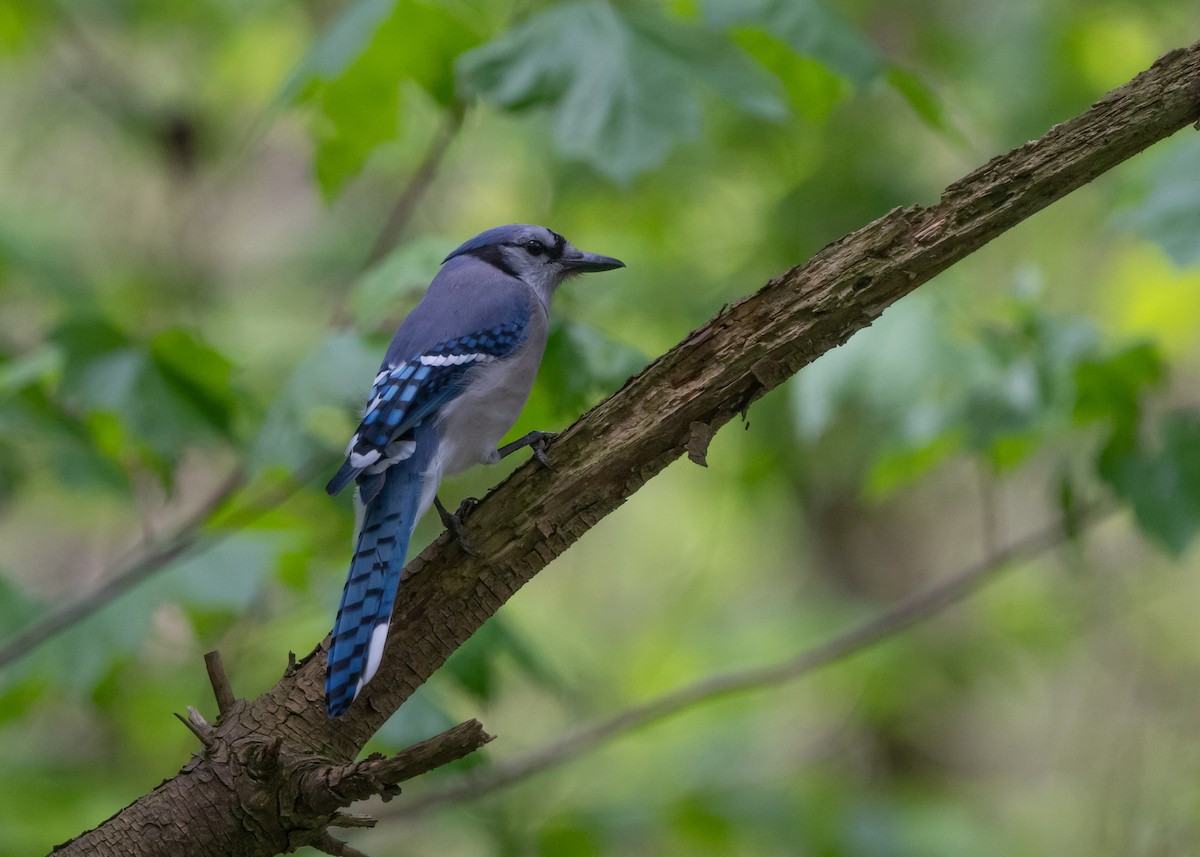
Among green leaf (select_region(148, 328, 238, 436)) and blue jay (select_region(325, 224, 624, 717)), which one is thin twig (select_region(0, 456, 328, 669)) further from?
blue jay (select_region(325, 224, 624, 717))

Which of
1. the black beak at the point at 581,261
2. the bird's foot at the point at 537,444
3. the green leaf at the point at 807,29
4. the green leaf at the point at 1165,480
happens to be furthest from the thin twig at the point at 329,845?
the green leaf at the point at 1165,480

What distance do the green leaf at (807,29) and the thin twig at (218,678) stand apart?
4.27 ft

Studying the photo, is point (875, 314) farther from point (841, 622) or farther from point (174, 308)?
point (174, 308)

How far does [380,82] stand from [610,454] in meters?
1.05

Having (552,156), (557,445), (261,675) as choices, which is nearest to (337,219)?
(552,156)

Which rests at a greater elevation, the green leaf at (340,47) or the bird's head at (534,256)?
the green leaf at (340,47)

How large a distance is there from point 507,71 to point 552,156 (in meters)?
1.02

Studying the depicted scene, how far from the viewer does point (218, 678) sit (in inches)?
57.6

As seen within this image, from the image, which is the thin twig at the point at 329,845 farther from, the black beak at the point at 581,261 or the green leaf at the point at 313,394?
the black beak at the point at 581,261

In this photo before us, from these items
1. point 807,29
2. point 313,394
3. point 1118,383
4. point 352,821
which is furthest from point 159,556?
point 1118,383

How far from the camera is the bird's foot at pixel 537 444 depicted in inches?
61.0

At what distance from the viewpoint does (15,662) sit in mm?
2260

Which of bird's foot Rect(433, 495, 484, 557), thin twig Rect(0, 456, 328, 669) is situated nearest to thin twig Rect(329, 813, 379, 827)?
bird's foot Rect(433, 495, 484, 557)

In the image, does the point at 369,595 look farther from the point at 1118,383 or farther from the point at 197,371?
the point at 1118,383
